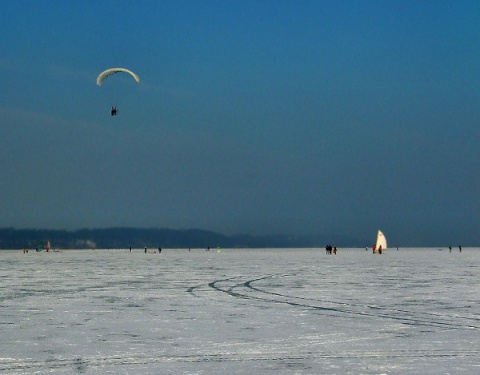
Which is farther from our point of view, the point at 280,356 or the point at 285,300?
the point at 285,300

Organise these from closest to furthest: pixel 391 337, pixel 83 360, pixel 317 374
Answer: pixel 317 374 → pixel 83 360 → pixel 391 337

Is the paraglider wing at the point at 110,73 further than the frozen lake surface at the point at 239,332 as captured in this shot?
Yes

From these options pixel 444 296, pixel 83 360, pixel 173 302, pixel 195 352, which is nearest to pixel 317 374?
pixel 195 352

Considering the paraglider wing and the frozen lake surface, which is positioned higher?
the paraglider wing

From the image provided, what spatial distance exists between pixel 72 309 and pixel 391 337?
27.1 feet

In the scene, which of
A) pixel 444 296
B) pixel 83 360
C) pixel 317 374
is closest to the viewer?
pixel 317 374

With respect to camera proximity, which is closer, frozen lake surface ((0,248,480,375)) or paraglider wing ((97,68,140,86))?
frozen lake surface ((0,248,480,375))

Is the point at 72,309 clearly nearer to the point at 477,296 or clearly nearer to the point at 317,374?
the point at 317,374

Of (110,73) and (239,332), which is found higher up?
(110,73)

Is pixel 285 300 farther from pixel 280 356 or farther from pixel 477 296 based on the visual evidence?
pixel 280 356

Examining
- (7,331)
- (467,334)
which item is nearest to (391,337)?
(467,334)

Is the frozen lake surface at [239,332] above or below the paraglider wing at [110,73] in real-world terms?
below

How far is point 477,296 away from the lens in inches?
830

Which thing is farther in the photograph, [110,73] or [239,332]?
[110,73]
